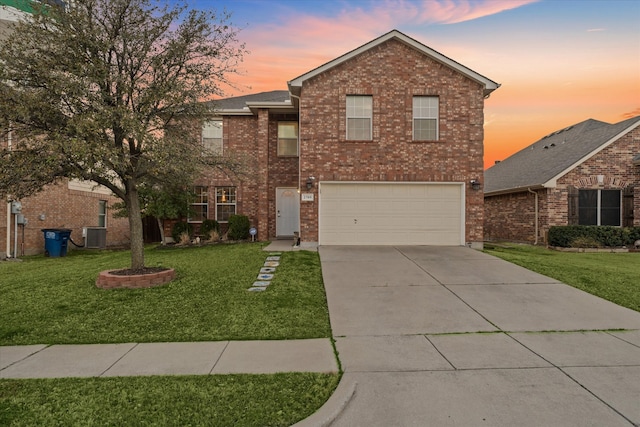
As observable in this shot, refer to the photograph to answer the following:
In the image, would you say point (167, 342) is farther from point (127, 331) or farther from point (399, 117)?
point (399, 117)

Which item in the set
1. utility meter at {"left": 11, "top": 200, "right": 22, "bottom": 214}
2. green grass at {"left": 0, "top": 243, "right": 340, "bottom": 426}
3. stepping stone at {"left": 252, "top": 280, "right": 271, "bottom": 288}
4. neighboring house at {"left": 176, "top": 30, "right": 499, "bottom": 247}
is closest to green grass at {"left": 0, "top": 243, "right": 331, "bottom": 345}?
green grass at {"left": 0, "top": 243, "right": 340, "bottom": 426}

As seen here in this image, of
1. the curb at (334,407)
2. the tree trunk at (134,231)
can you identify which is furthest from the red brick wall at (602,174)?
the tree trunk at (134,231)

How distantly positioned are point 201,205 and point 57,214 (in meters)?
6.10

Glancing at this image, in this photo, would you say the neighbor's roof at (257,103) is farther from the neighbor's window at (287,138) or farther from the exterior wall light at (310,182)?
the exterior wall light at (310,182)

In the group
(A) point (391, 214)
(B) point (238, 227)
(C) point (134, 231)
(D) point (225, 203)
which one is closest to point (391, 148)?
(A) point (391, 214)

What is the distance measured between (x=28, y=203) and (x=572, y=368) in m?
18.0

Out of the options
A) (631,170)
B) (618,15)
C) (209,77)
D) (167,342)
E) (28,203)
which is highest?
(618,15)

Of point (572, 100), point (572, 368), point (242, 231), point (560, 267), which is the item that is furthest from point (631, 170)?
point (242, 231)

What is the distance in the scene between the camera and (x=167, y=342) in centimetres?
516

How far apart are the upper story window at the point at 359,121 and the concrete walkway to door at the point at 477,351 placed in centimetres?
588

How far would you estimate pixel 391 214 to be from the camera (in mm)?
13133

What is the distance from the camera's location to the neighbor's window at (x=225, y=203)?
16375 millimetres

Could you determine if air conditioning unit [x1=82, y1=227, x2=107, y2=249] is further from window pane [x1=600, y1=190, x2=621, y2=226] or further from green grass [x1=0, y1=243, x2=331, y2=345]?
window pane [x1=600, y1=190, x2=621, y2=226]

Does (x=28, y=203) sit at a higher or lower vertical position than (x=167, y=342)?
higher
